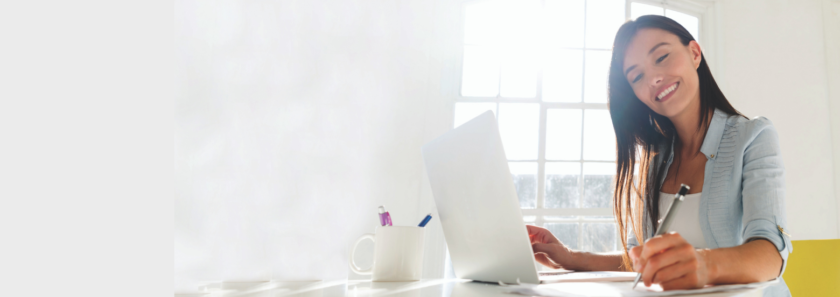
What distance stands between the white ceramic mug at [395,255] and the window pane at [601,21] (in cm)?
228

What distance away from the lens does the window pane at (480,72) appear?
8.52ft

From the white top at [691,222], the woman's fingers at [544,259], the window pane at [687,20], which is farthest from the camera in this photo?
the window pane at [687,20]

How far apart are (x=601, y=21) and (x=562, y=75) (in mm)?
431

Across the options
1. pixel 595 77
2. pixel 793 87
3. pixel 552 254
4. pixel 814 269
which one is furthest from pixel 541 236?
pixel 793 87

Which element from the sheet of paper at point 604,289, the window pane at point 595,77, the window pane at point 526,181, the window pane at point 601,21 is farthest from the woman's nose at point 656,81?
the window pane at point 601,21

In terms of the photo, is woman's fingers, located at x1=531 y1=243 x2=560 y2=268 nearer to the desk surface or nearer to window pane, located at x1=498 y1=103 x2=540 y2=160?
the desk surface

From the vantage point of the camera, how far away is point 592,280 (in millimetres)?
692

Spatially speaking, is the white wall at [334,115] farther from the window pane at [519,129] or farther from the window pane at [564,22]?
the window pane at [564,22]

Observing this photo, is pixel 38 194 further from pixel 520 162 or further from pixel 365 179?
pixel 520 162

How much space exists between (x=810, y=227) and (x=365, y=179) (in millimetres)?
2567

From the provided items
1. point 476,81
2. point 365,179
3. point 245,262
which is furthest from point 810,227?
point 245,262

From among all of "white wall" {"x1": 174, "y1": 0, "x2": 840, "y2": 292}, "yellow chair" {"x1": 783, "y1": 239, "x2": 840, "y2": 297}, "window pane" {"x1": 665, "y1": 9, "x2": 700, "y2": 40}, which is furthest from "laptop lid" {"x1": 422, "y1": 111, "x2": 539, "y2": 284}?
"window pane" {"x1": 665, "y1": 9, "x2": 700, "y2": 40}

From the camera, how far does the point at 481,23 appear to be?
265cm

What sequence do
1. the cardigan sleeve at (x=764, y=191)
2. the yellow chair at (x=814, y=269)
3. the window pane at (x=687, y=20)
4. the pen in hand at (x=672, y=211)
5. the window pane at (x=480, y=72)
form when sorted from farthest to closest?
the window pane at (x=687, y=20)
the window pane at (x=480, y=72)
the yellow chair at (x=814, y=269)
the cardigan sleeve at (x=764, y=191)
the pen in hand at (x=672, y=211)
